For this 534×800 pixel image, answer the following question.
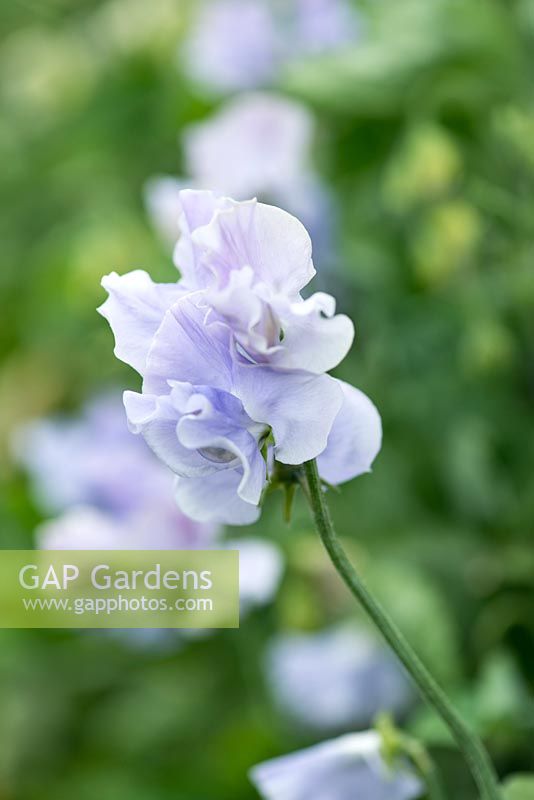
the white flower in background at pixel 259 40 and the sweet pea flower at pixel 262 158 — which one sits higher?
the white flower in background at pixel 259 40

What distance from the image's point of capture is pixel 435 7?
1.09 metres

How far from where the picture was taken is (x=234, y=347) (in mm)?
417

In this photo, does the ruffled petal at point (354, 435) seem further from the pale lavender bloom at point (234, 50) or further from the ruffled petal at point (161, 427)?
the pale lavender bloom at point (234, 50)

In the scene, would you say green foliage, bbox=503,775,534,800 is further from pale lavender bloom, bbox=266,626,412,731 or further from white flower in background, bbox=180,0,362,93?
white flower in background, bbox=180,0,362,93

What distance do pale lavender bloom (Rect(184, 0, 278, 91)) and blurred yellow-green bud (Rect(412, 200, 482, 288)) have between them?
0.45 meters

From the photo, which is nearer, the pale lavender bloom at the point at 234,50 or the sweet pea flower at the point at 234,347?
the sweet pea flower at the point at 234,347

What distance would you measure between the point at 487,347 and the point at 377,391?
7.3 inches

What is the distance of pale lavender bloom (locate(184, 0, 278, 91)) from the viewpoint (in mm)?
1330

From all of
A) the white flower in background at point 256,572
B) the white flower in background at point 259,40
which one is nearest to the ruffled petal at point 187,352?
the white flower in background at point 256,572

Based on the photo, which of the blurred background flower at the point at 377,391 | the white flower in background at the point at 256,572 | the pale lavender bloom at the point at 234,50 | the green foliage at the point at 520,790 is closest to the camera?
the green foliage at the point at 520,790

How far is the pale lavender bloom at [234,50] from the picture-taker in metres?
1.33

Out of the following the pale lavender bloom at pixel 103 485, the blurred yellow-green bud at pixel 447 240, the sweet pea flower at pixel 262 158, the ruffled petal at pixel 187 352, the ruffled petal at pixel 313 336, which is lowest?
the ruffled petal at pixel 313 336

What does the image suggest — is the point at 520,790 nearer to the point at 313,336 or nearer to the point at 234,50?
the point at 313,336

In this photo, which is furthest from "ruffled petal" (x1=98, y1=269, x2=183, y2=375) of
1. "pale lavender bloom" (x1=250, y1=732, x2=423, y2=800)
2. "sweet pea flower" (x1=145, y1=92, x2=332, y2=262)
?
"sweet pea flower" (x1=145, y1=92, x2=332, y2=262)
